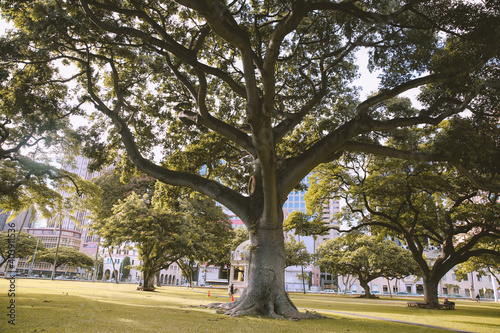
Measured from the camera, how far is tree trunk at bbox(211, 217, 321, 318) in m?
7.93

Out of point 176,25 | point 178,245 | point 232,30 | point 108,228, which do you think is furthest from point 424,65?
point 108,228

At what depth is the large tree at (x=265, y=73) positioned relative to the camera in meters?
7.50

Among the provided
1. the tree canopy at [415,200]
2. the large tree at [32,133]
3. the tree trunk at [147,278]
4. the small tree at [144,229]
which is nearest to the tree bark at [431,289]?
the tree canopy at [415,200]

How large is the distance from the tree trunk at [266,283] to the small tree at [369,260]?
2905 cm

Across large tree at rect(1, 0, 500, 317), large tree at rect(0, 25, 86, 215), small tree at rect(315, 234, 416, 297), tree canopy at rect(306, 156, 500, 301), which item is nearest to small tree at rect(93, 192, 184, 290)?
large tree at rect(0, 25, 86, 215)

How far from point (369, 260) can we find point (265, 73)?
35215 mm

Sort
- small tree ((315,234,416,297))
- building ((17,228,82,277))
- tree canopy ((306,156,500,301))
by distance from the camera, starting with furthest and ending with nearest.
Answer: building ((17,228,82,277)) → small tree ((315,234,416,297)) → tree canopy ((306,156,500,301))

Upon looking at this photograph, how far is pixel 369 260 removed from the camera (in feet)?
120

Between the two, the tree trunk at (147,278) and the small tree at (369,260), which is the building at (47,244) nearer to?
the tree trunk at (147,278)

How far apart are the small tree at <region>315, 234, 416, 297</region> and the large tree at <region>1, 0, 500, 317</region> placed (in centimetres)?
2765

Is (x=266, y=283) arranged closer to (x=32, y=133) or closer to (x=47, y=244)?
(x=32, y=133)

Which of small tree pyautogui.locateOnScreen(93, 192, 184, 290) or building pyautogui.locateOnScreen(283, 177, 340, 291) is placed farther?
building pyautogui.locateOnScreen(283, 177, 340, 291)

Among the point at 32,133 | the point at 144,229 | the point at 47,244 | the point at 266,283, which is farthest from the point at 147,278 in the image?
the point at 47,244

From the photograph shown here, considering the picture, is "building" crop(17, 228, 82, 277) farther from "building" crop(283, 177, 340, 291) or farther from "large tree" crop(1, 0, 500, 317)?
"large tree" crop(1, 0, 500, 317)
